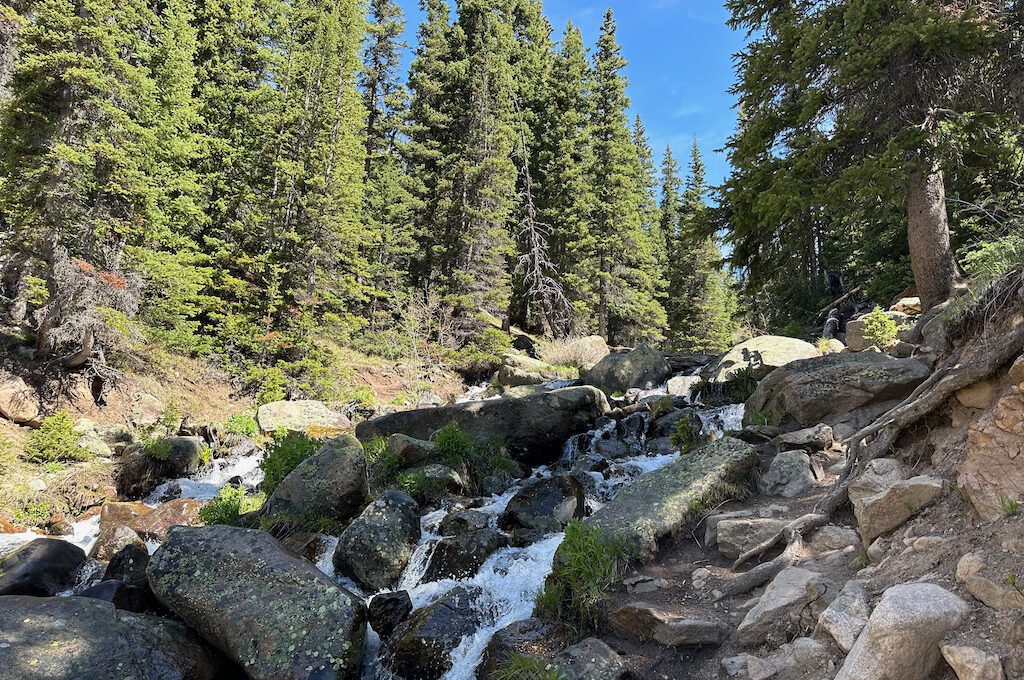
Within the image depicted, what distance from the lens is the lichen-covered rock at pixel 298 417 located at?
1620 centimetres

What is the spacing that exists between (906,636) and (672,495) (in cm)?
390

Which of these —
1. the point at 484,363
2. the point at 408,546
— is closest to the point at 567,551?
the point at 408,546

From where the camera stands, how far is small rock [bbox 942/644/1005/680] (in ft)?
8.48

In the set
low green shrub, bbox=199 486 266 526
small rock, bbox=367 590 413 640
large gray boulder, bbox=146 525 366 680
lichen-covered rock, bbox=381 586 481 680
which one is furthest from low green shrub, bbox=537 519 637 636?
low green shrub, bbox=199 486 266 526

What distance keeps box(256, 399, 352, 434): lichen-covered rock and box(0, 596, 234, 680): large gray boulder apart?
10.7 metres

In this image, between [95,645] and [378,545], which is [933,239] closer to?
[378,545]

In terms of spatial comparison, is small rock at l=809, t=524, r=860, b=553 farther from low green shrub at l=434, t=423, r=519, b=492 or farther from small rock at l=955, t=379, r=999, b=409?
low green shrub at l=434, t=423, r=519, b=492

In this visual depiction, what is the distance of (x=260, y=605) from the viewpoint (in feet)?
18.0

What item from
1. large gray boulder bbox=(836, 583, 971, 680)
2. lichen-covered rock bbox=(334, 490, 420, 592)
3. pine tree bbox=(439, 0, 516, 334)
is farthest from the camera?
pine tree bbox=(439, 0, 516, 334)

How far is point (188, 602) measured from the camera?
5.62 metres

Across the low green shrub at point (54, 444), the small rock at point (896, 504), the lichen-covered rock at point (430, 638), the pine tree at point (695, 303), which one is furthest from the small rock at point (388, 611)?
the pine tree at point (695, 303)

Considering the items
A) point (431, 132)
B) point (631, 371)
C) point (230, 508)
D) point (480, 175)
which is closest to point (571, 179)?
point (480, 175)

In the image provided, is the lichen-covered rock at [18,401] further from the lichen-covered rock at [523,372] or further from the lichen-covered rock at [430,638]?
the lichen-covered rock at [523,372]

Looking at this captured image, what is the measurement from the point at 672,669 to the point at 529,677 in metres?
1.23
